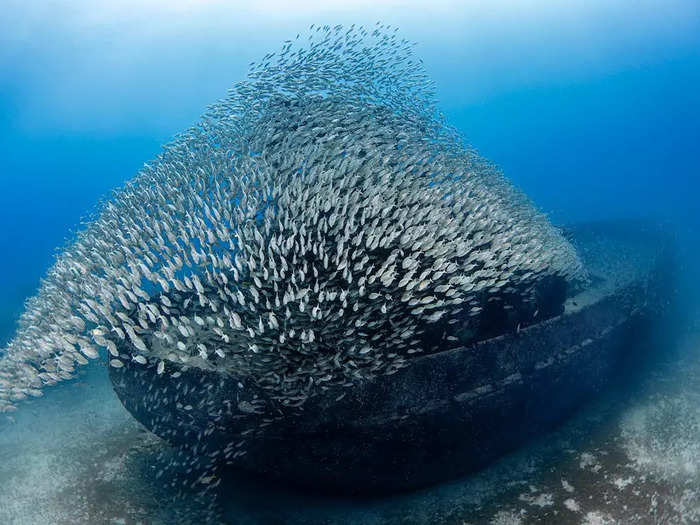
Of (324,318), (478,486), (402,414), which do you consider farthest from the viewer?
(478,486)

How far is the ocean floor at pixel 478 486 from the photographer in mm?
5164

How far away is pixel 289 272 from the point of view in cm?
524

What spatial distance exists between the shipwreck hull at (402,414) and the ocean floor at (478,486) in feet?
1.07

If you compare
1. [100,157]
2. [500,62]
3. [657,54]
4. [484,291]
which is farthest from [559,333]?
[657,54]

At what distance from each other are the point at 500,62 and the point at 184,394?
166m

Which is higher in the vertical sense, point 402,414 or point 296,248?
point 296,248

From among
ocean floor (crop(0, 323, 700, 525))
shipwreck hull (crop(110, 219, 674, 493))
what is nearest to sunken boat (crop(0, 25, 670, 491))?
shipwreck hull (crop(110, 219, 674, 493))

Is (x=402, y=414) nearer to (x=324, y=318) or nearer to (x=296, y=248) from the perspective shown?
(x=324, y=318)

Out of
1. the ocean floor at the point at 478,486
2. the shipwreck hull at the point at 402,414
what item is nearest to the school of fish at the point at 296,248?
the shipwreck hull at the point at 402,414

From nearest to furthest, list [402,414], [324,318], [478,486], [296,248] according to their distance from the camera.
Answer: [296,248]
[324,318]
[402,414]
[478,486]

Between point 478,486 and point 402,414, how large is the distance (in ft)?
5.58

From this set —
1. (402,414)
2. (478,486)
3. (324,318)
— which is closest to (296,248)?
(324,318)

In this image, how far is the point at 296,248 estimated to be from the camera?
466 centimetres

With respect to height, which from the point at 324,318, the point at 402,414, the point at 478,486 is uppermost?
the point at 324,318
